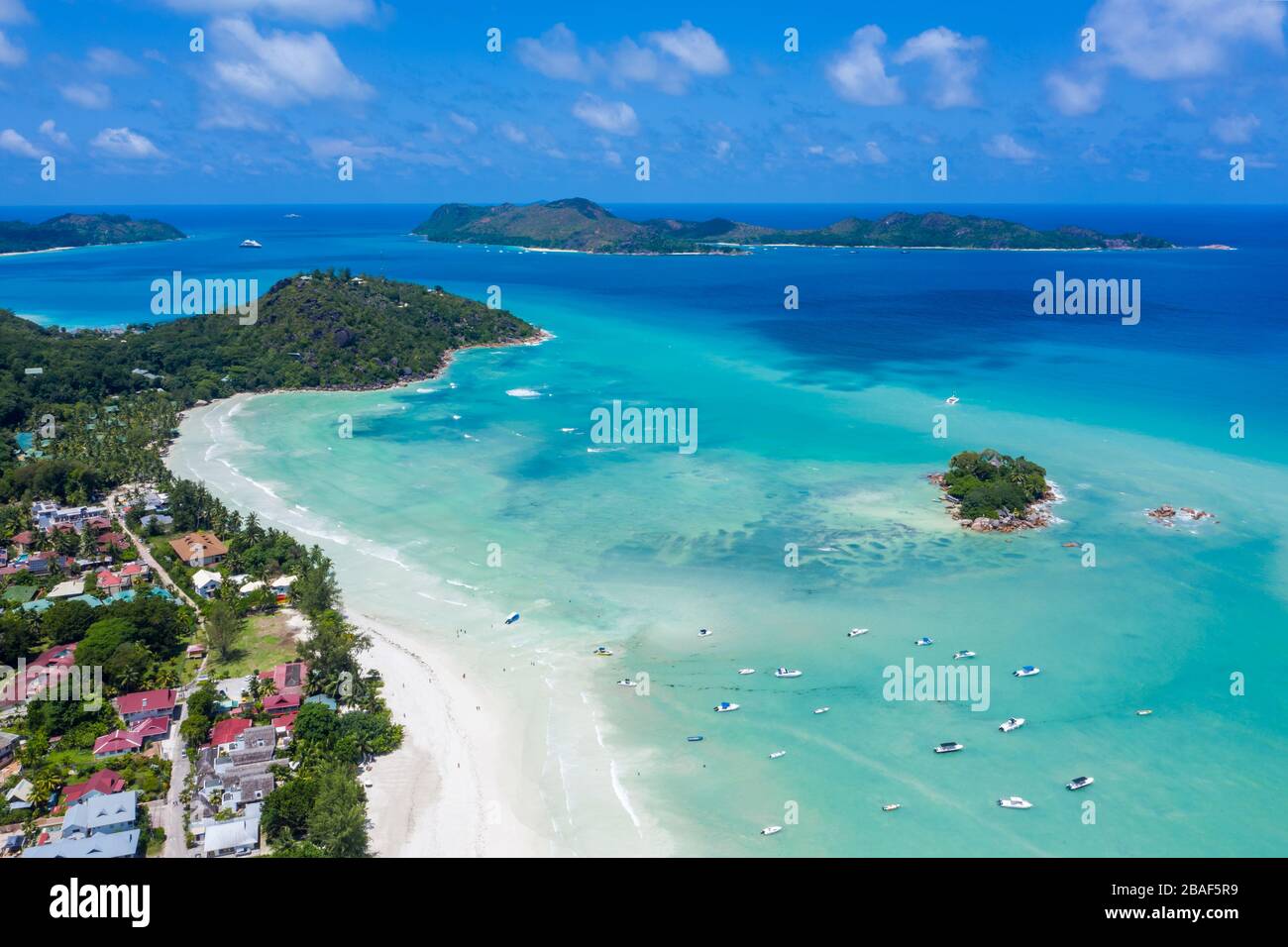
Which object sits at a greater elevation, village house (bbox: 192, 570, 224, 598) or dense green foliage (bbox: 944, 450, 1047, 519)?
dense green foliage (bbox: 944, 450, 1047, 519)

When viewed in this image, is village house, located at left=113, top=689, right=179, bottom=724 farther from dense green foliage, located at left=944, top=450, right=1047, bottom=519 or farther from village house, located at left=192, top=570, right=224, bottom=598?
dense green foliage, located at left=944, top=450, right=1047, bottom=519

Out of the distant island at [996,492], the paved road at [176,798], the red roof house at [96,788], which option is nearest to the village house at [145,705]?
the paved road at [176,798]

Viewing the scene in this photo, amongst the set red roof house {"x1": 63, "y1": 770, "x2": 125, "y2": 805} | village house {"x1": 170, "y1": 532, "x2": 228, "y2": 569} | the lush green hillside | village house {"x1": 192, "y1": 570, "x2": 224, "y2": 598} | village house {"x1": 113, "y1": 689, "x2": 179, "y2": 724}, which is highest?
Answer: the lush green hillside

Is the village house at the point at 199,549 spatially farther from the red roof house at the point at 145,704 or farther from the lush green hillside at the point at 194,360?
the lush green hillside at the point at 194,360

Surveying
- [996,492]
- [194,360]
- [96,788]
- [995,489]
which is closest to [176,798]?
[96,788]

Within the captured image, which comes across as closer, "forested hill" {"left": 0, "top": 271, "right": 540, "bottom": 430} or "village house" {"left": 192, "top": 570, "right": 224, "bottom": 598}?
"village house" {"left": 192, "top": 570, "right": 224, "bottom": 598}

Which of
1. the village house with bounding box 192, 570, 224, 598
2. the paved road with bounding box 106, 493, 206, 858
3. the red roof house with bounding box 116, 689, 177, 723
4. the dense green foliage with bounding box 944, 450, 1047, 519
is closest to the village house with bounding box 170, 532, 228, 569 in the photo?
the village house with bounding box 192, 570, 224, 598
